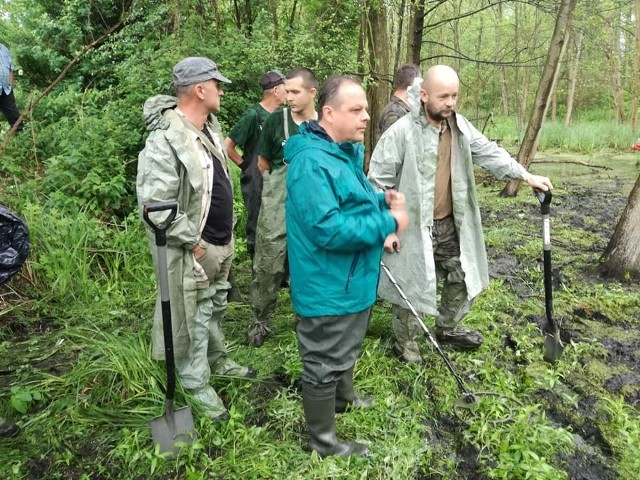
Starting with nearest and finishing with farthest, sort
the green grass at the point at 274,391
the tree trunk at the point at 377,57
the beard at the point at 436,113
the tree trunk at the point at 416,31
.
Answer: the green grass at the point at 274,391 < the beard at the point at 436,113 < the tree trunk at the point at 416,31 < the tree trunk at the point at 377,57

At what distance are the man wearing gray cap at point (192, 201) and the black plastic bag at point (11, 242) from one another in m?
0.58

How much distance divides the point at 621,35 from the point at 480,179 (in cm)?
1815

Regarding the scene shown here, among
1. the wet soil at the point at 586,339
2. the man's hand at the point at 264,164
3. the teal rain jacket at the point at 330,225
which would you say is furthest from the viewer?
the man's hand at the point at 264,164

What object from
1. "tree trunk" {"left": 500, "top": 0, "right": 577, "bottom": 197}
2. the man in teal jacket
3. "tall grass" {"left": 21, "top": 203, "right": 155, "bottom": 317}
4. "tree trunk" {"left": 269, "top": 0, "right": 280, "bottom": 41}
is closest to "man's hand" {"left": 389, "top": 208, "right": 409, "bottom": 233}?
the man in teal jacket

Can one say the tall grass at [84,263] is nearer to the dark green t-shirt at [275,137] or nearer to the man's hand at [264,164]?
the man's hand at [264,164]

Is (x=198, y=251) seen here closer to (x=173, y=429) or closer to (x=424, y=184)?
(x=173, y=429)

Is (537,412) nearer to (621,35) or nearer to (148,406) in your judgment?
(148,406)

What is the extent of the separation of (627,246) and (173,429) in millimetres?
4444

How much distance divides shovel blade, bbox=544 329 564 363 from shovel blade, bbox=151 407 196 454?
246 cm

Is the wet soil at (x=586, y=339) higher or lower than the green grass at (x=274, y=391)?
lower

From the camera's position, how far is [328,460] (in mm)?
2377

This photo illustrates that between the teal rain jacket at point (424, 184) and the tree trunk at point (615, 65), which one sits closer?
the teal rain jacket at point (424, 184)

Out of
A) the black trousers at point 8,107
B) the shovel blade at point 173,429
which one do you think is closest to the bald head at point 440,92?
the shovel blade at point 173,429

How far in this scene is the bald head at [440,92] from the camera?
9.05 ft
